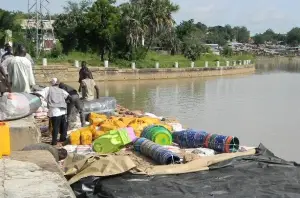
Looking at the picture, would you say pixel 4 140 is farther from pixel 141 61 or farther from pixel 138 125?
pixel 141 61

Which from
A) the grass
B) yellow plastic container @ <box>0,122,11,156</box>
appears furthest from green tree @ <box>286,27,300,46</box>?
yellow plastic container @ <box>0,122,11,156</box>

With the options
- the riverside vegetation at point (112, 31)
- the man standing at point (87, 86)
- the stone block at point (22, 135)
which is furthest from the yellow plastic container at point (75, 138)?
the riverside vegetation at point (112, 31)

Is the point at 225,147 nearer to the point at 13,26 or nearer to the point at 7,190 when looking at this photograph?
the point at 7,190

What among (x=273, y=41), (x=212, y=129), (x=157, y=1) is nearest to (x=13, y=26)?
(x=157, y=1)

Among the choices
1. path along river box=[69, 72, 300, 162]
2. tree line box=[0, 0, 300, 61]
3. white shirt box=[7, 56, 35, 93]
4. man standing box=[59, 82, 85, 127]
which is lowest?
path along river box=[69, 72, 300, 162]

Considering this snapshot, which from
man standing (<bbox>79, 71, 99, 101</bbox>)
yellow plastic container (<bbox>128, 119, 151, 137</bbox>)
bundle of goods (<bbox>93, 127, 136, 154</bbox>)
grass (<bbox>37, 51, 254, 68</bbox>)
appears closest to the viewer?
bundle of goods (<bbox>93, 127, 136, 154</bbox>)

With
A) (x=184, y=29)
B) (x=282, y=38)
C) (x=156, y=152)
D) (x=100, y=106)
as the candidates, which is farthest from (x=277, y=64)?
(x=282, y=38)

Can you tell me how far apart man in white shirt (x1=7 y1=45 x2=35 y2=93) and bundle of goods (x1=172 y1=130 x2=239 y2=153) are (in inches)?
105

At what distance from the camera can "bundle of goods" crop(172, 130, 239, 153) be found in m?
7.15

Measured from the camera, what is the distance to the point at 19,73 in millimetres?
7777

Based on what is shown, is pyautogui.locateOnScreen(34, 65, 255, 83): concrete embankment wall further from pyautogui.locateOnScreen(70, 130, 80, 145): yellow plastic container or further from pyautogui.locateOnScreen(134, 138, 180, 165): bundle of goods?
pyautogui.locateOnScreen(134, 138, 180, 165): bundle of goods

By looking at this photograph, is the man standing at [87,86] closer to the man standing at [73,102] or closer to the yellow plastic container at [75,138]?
the man standing at [73,102]

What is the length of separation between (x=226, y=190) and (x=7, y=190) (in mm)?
→ 2452

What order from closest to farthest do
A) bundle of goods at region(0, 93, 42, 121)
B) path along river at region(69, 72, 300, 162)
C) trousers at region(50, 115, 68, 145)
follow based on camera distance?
1. bundle of goods at region(0, 93, 42, 121)
2. trousers at region(50, 115, 68, 145)
3. path along river at region(69, 72, 300, 162)
